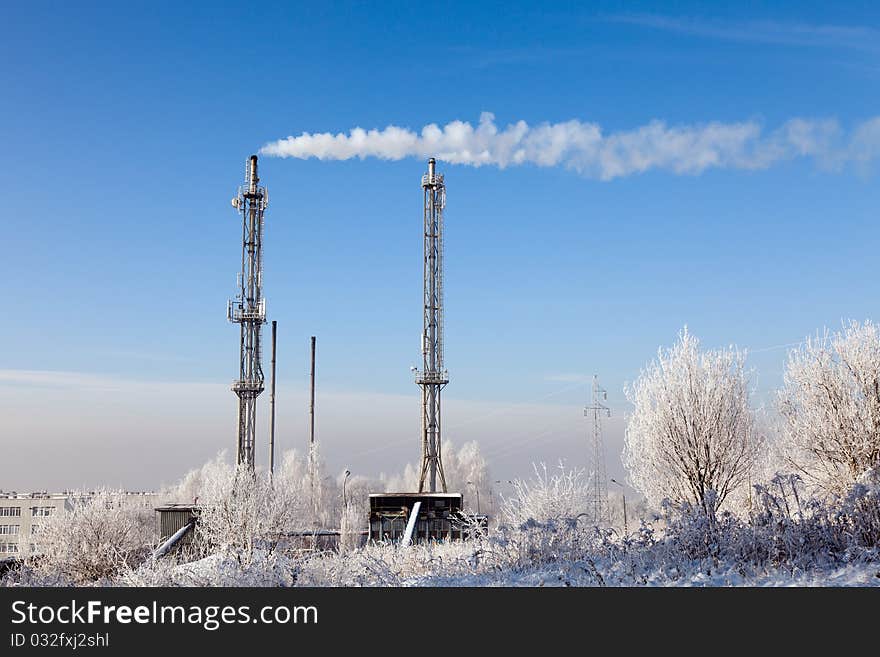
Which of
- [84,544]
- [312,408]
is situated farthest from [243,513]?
[312,408]

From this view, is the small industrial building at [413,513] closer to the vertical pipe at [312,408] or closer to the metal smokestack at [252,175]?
the metal smokestack at [252,175]

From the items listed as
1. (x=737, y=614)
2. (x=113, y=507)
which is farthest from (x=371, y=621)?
(x=113, y=507)

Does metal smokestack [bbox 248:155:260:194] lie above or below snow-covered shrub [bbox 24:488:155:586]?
above

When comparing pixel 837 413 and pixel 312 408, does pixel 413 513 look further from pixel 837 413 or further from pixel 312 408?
pixel 312 408

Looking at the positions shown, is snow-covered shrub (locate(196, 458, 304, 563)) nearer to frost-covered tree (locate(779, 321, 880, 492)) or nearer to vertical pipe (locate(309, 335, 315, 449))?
frost-covered tree (locate(779, 321, 880, 492))

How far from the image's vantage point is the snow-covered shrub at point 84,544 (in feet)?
67.2

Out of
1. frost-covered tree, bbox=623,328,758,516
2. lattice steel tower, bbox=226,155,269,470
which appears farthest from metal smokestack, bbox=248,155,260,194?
frost-covered tree, bbox=623,328,758,516

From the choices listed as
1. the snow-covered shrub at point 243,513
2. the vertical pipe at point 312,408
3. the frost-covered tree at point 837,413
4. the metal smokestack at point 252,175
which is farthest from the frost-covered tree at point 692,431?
the vertical pipe at point 312,408

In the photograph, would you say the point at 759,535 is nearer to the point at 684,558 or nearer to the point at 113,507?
the point at 684,558

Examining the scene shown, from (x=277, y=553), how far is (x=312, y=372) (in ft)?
147

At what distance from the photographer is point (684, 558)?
29.8 feet

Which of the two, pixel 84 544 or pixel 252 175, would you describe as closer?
pixel 84 544

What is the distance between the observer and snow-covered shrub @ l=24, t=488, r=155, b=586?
2047cm

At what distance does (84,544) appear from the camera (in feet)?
73.5
